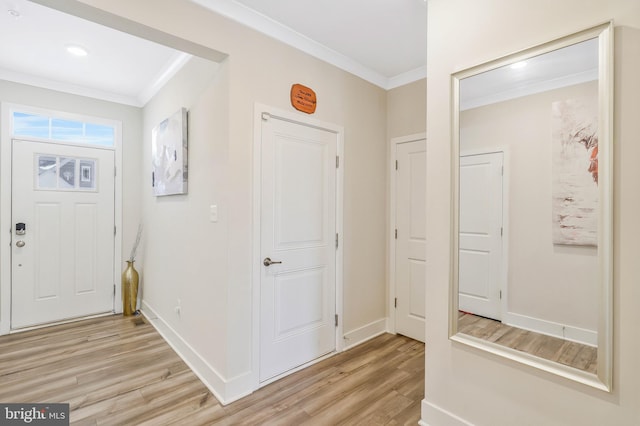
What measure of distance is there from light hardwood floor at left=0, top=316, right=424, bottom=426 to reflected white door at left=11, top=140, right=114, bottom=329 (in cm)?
48

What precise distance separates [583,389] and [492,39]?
67.2 inches

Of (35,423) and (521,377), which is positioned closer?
(521,377)

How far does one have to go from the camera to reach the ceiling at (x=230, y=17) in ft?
6.70

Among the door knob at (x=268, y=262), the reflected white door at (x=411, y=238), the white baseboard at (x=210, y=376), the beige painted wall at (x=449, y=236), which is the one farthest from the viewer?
the reflected white door at (x=411, y=238)

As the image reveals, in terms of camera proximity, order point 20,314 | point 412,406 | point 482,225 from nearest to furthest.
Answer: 1. point 482,225
2. point 412,406
3. point 20,314

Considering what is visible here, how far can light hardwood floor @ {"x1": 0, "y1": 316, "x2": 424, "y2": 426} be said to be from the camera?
1.90 m

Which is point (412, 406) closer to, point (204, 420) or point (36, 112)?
point (204, 420)

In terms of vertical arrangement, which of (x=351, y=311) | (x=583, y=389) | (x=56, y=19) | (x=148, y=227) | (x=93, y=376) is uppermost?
(x=56, y=19)

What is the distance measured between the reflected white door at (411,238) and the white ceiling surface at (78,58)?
2.28m

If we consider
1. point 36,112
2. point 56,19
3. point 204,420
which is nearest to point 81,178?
point 36,112

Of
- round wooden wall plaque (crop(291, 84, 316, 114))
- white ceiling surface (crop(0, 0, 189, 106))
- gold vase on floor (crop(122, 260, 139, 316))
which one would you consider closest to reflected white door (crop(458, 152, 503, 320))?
round wooden wall plaque (crop(291, 84, 316, 114))

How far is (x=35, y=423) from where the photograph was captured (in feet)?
5.93

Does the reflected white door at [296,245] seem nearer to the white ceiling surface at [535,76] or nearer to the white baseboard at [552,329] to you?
the white ceiling surface at [535,76]

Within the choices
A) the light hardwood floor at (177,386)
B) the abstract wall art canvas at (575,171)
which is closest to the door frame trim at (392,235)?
the light hardwood floor at (177,386)
